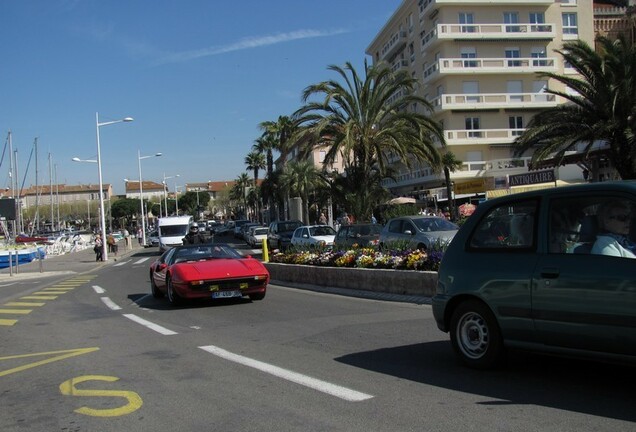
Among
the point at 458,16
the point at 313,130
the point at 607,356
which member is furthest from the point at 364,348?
the point at 458,16

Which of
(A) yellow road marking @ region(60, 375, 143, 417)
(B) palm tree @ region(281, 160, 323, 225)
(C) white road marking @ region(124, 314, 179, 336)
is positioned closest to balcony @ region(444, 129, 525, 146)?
(B) palm tree @ region(281, 160, 323, 225)

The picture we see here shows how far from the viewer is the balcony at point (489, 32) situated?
51156 mm

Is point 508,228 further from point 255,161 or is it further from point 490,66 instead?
point 255,161

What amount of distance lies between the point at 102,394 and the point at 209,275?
6.28 metres

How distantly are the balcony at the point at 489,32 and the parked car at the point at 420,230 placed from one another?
35856 mm

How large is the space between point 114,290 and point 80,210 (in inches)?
4863

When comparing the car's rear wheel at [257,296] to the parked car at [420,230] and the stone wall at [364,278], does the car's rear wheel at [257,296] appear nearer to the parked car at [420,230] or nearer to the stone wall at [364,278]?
the stone wall at [364,278]

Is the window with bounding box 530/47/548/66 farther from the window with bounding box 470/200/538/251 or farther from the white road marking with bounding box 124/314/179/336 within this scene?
the window with bounding box 470/200/538/251

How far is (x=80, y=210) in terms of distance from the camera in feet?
433

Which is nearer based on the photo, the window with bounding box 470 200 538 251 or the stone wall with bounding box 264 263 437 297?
the window with bounding box 470 200 538 251

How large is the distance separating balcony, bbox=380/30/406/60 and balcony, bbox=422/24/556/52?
818 centimetres

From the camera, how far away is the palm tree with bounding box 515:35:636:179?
2167cm

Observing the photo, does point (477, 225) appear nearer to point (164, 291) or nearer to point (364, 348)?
point (364, 348)

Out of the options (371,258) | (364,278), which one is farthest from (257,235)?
(364,278)
